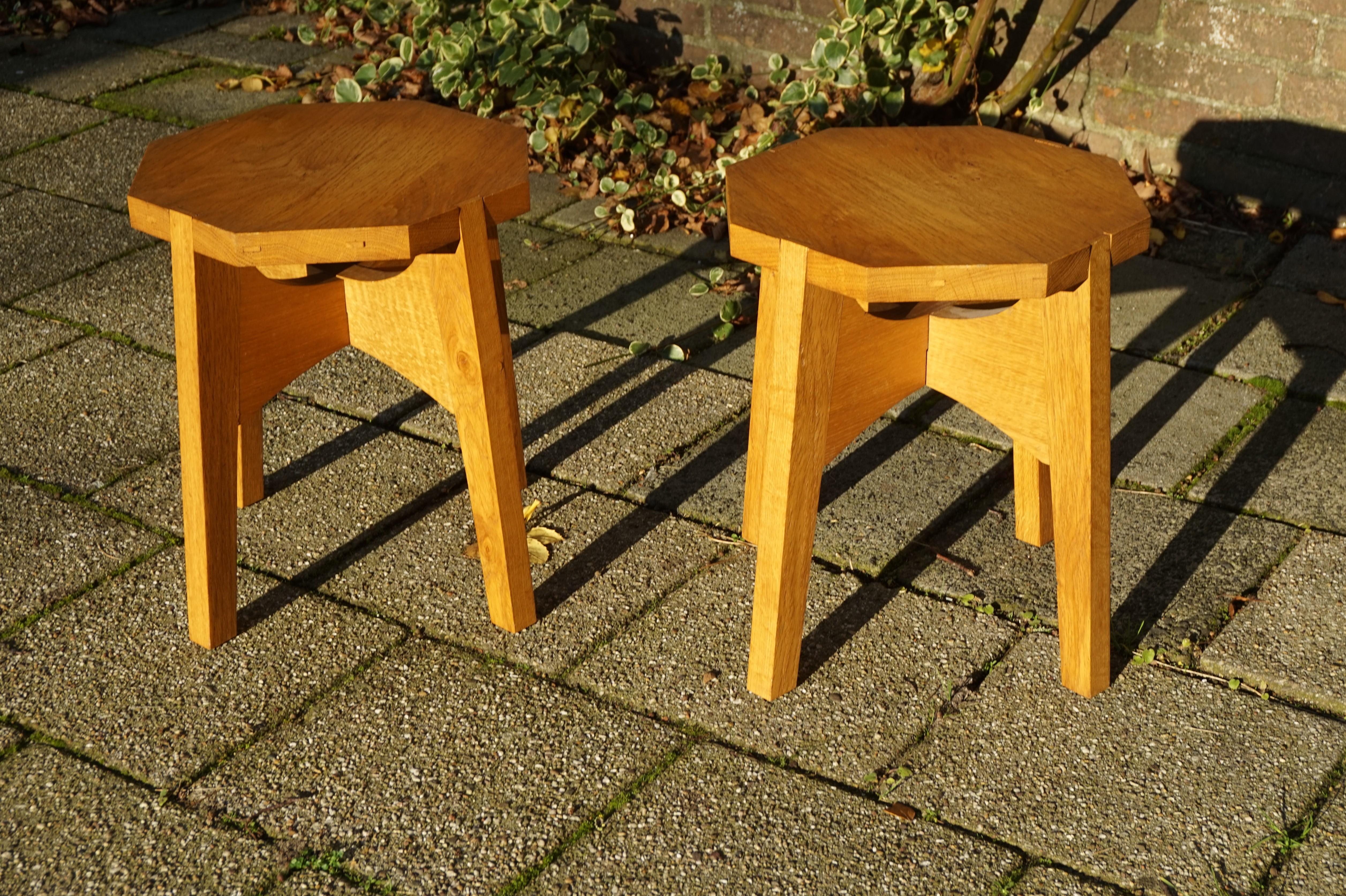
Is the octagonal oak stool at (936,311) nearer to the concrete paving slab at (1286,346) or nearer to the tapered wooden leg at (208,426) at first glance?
the tapered wooden leg at (208,426)

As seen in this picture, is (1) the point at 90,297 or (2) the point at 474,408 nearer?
(2) the point at 474,408

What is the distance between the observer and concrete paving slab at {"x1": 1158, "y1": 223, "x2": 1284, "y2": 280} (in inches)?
150

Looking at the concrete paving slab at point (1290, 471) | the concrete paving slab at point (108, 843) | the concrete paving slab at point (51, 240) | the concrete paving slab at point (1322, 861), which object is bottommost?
the concrete paving slab at point (51, 240)

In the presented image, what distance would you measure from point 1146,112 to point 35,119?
398 cm

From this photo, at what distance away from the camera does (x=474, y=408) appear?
2.38m

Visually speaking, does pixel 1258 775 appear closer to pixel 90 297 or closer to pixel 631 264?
pixel 631 264

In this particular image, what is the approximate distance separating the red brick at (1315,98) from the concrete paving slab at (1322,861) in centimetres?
243

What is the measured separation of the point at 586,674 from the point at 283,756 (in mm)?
542

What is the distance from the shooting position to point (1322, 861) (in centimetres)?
202

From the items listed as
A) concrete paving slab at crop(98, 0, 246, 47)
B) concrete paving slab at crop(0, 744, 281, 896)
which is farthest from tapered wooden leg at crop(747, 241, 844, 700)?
concrete paving slab at crop(98, 0, 246, 47)

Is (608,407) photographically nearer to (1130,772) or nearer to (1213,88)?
(1130,772)

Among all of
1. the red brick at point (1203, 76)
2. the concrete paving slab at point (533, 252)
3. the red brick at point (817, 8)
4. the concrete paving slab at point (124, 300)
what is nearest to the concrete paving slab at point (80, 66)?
the concrete paving slab at point (124, 300)

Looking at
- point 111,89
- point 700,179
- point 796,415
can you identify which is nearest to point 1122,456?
point 796,415

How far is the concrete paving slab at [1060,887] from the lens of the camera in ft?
6.49
